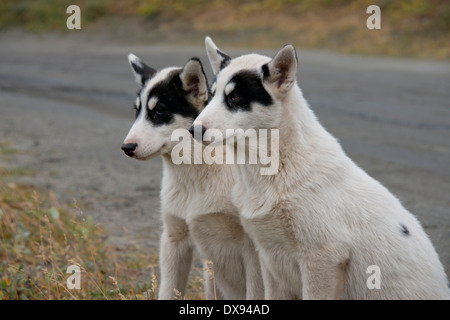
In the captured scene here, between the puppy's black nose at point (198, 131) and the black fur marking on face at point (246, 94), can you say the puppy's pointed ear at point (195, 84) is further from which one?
the puppy's black nose at point (198, 131)

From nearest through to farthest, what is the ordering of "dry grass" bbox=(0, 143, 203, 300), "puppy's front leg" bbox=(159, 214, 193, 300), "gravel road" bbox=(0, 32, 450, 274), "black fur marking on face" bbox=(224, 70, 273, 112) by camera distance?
"black fur marking on face" bbox=(224, 70, 273, 112) < "puppy's front leg" bbox=(159, 214, 193, 300) < "dry grass" bbox=(0, 143, 203, 300) < "gravel road" bbox=(0, 32, 450, 274)

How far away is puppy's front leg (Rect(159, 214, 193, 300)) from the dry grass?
129mm

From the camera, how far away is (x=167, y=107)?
16.1 ft

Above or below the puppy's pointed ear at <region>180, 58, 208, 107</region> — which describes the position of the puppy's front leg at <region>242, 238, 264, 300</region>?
below

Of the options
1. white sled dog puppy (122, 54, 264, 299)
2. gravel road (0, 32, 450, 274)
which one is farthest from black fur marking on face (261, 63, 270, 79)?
gravel road (0, 32, 450, 274)

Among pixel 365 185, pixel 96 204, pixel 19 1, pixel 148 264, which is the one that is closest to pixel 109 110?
pixel 96 204

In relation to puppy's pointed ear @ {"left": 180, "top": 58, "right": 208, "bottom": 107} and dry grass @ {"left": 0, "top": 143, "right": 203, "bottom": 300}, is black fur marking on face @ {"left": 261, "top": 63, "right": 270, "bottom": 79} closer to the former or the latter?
puppy's pointed ear @ {"left": 180, "top": 58, "right": 208, "bottom": 107}

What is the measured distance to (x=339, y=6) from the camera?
62.3ft

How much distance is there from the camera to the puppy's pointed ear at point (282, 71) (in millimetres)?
4059

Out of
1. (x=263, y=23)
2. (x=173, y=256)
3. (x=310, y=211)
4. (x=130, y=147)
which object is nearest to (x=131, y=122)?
(x=173, y=256)

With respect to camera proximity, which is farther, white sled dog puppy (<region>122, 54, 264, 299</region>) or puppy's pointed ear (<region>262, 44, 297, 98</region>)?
white sled dog puppy (<region>122, 54, 264, 299</region>)

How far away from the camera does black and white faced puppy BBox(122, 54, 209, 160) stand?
4777 mm

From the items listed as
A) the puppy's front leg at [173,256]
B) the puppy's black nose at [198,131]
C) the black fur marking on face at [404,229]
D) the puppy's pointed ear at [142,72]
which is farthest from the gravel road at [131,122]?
the puppy's black nose at [198,131]

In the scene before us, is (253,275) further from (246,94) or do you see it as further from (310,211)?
(246,94)
